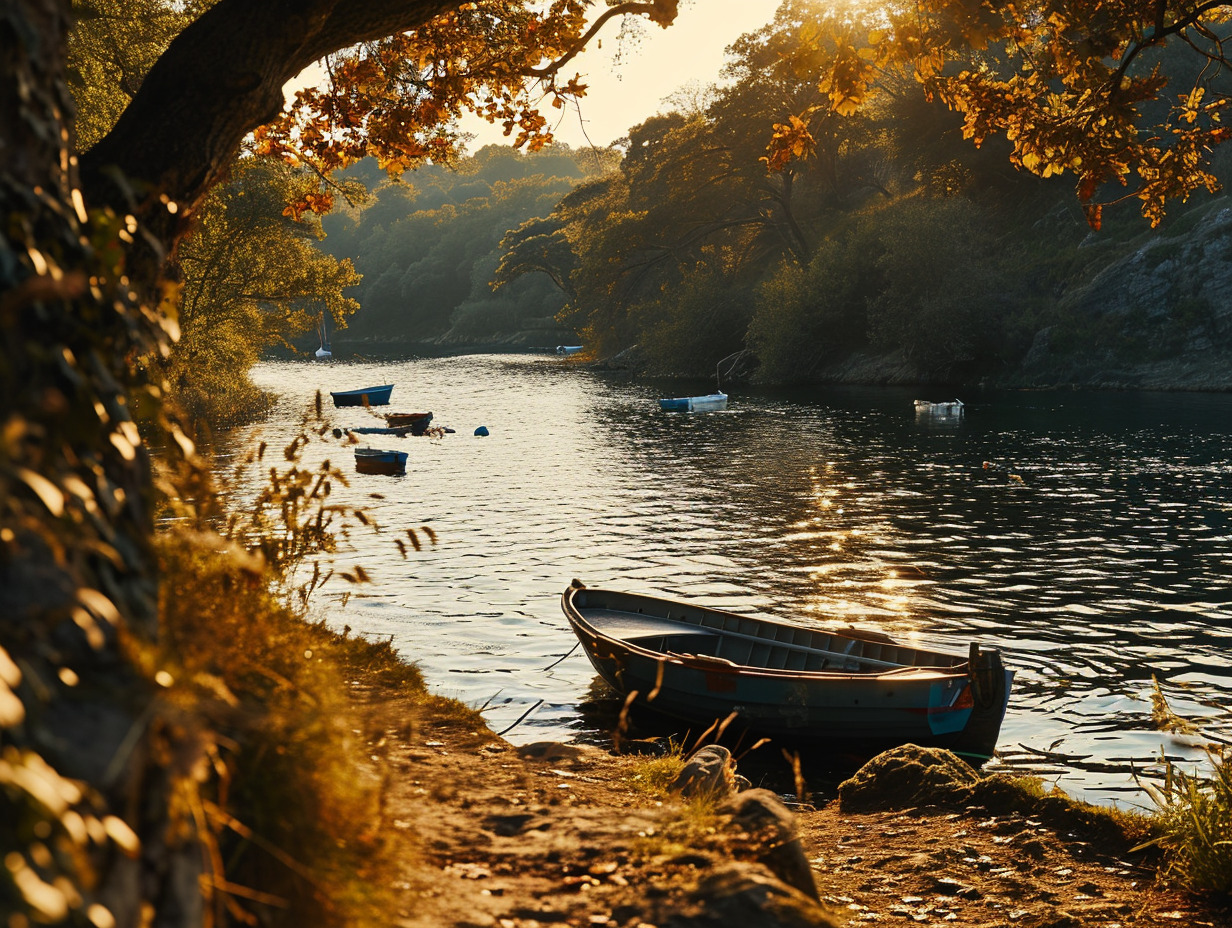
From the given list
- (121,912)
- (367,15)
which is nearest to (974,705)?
(367,15)

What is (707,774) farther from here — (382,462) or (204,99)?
(382,462)

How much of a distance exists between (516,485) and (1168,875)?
29979mm

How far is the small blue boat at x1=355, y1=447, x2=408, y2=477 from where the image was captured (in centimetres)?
3809

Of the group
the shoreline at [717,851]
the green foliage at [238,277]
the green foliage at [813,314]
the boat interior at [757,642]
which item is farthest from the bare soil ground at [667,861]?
the green foliage at [813,314]

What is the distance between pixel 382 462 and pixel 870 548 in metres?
19.4

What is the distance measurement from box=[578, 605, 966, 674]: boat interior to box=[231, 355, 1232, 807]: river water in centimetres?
119

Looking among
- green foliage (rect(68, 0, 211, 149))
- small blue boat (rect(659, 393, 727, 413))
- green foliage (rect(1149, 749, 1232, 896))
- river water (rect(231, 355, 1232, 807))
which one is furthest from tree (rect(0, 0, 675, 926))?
small blue boat (rect(659, 393, 727, 413))

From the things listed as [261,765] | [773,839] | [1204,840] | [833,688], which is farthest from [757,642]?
[261,765]

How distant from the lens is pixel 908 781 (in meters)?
11.8

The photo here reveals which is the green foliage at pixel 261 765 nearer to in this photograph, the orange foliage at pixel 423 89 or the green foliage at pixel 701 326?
the orange foliage at pixel 423 89

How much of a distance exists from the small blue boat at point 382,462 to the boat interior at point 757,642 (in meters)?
21.8

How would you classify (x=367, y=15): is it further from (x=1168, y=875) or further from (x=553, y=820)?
(x=1168, y=875)

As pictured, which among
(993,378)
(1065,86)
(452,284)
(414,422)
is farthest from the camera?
(452,284)

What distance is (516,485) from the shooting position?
3709cm
